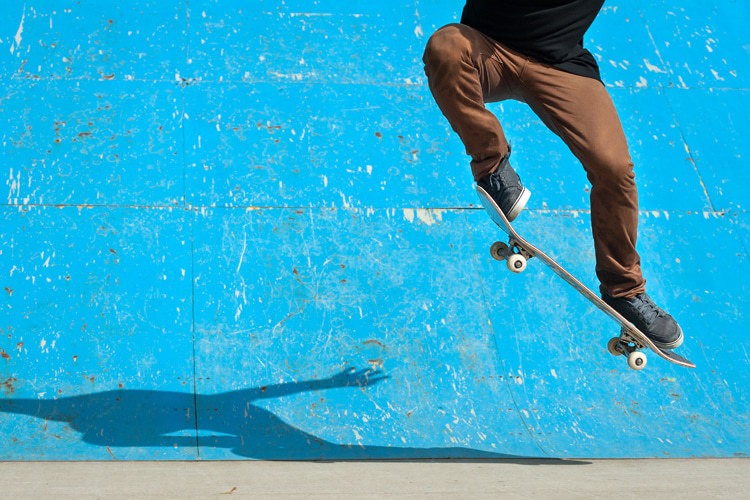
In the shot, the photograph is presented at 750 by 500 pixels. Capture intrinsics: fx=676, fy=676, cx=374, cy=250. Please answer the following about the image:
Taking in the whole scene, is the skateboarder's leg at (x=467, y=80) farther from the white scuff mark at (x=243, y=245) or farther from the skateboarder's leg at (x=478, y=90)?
the white scuff mark at (x=243, y=245)

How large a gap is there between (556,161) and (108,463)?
4098mm

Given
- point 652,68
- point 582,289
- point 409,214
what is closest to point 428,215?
point 409,214

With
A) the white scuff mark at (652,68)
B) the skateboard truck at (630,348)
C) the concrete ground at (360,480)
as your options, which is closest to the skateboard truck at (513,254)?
the skateboard truck at (630,348)

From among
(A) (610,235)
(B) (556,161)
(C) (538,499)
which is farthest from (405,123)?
(C) (538,499)

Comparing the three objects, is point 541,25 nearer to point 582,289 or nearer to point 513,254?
point 513,254

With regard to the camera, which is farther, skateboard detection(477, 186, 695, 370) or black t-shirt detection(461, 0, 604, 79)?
skateboard detection(477, 186, 695, 370)

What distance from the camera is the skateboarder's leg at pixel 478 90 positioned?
3.19 m

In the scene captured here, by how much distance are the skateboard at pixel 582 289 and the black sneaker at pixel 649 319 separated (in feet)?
0.12

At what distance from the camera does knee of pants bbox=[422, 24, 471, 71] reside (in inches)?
125

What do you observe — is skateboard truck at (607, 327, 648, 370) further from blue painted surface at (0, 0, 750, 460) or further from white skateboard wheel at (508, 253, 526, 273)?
blue painted surface at (0, 0, 750, 460)

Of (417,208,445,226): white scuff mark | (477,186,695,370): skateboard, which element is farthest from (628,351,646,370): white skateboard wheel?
(417,208,445,226): white scuff mark

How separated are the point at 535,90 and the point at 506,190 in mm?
506

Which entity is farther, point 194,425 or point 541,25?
point 194,425

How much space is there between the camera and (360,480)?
3.23 metres
